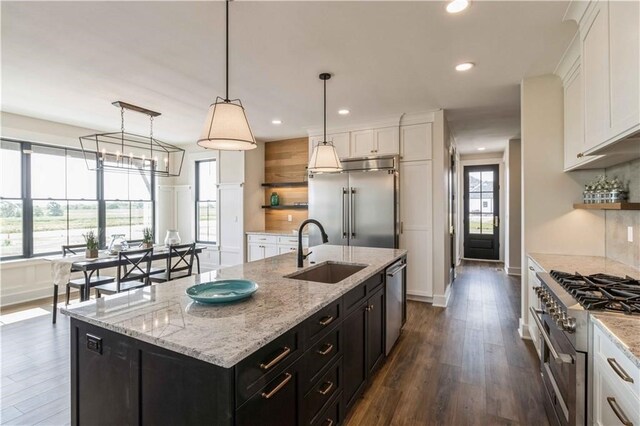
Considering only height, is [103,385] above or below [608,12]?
below

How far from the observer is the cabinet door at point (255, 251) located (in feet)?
19.0

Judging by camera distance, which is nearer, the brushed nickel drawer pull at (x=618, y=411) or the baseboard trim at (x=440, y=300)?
the brushed nickel drawer pull at (x=618, y=411)

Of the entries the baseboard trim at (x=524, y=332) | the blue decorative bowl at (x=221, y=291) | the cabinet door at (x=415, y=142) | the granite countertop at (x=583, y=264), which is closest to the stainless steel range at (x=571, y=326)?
the granite countertop at (x=583, y=264)

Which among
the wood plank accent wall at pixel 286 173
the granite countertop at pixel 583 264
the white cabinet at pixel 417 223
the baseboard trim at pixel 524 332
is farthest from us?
the wood plank accent wall at pixel 286 173

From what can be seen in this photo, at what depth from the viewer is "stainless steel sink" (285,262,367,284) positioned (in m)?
2.52

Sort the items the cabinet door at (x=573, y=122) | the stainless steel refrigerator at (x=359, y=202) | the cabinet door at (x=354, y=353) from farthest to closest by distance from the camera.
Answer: the stainless steel refrigerator at (x=359, y=202), the cabinet door at (x=573, y=122), the cabinet door at (x=354, y=353)

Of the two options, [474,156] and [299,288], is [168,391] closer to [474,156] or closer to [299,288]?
[299,288]

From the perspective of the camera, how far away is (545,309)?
199 cm

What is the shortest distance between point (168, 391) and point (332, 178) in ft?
13.5

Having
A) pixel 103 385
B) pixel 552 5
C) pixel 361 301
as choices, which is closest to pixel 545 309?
pixel 361 301

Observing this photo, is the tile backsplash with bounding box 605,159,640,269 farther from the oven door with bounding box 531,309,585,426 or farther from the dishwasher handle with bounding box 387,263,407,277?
the dishwasher handle with bounding box 387,263,407,277

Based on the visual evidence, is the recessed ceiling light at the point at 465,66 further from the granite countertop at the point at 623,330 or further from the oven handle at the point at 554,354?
the granite countertop at the point at 623,330

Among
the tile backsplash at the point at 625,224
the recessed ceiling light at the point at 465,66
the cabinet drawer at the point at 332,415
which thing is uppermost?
the recessed ceiling light at the point at 465,66

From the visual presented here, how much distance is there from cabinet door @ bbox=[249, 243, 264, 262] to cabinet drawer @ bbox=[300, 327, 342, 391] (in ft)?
13.5
